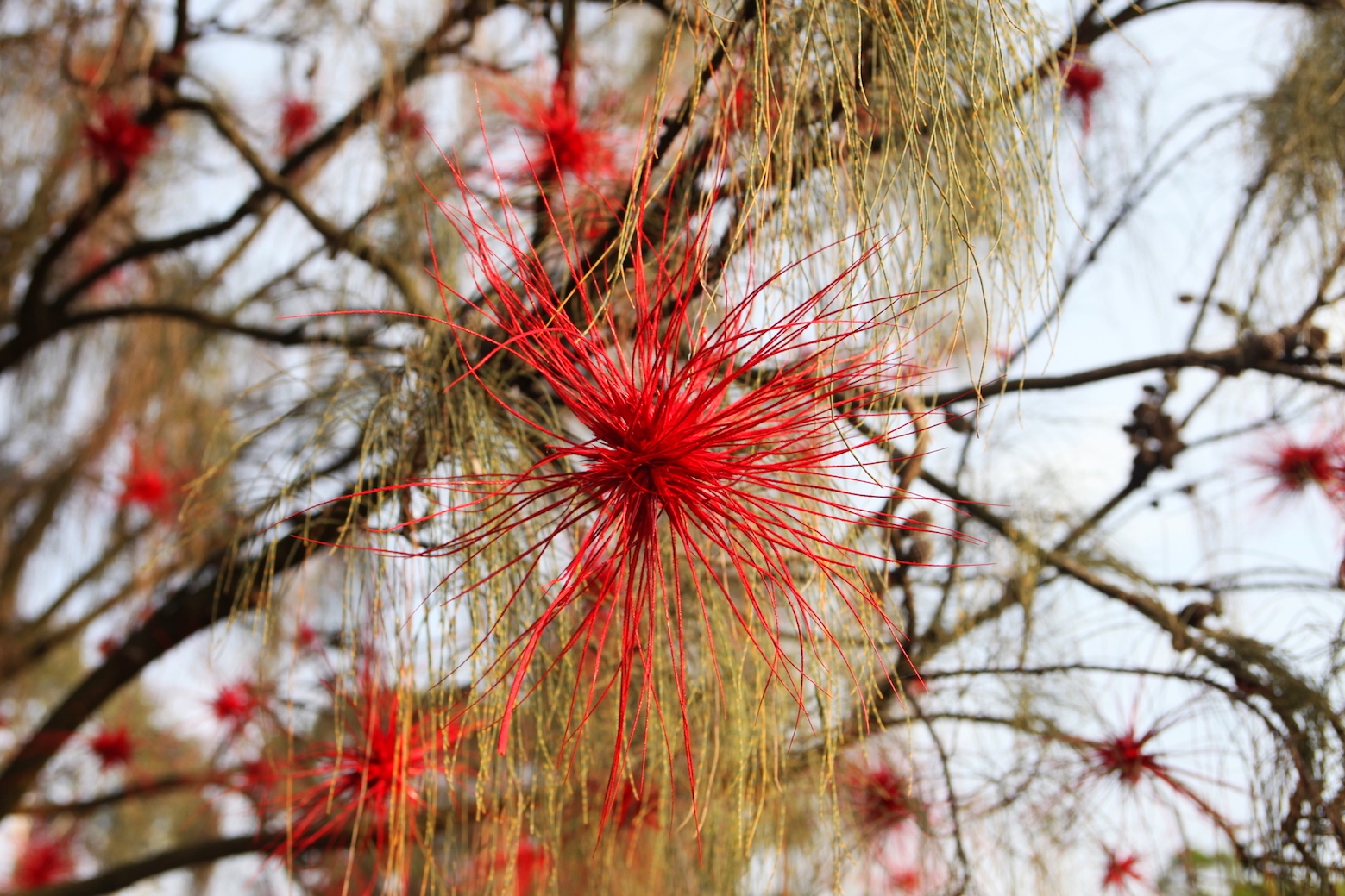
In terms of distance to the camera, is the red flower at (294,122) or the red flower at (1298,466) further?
→ the red flower at (294,122)

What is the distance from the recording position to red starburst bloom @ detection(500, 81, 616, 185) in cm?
119

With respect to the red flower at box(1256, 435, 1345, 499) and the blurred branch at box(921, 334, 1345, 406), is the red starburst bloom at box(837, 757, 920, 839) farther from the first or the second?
the red flower at box(1256, 435, 1345, 499)

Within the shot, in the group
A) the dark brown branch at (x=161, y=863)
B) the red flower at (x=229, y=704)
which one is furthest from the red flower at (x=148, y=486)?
the dark brown branch at (x=161, y=863)

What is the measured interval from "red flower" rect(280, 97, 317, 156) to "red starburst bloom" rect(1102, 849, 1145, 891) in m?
2.03

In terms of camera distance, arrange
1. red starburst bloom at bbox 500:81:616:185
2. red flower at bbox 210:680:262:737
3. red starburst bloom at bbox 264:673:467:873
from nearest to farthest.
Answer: red starburst bloom at bbox 264:673:467:873 < red starburst bloom at bbox 500:81:616:185 < red flower at bbox 210:680:262:737

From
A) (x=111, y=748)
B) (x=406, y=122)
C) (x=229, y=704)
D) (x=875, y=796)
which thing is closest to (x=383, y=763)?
(x=875, y=796)

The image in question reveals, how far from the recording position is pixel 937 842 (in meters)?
1.07

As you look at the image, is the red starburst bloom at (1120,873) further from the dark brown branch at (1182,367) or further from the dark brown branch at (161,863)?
the dark brown branch at (161,863)

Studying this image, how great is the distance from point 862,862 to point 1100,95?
123cm

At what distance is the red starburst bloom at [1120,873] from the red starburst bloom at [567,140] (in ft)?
3.19

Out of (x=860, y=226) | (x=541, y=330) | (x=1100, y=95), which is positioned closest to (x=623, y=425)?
(x=541, y=330)

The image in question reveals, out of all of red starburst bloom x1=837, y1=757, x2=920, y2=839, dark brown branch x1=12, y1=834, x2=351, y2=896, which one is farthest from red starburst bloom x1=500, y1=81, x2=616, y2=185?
dark brown branch x1=12, y1=834, x2=351, y2=896

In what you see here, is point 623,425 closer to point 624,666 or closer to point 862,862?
point 624,666

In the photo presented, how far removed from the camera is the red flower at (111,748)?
2.19m
